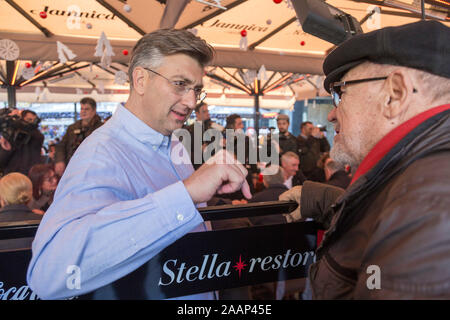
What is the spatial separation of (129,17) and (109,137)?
3.79 m

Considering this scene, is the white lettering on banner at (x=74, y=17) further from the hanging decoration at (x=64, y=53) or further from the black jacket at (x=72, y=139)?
the black jacket at (x=72, y=139)

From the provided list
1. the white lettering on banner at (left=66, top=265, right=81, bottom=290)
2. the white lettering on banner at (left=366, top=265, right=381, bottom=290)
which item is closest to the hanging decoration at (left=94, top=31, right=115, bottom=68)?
the white lettering on banner at (left=66, top=265, right=81, bottom=290)

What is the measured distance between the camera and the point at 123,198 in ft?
3.11

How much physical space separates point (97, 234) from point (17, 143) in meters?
3.97

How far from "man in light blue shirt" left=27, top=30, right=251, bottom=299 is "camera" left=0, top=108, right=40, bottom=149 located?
3549 millimetres

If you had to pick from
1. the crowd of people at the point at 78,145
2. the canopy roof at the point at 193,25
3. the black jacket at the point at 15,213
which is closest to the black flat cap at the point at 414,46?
the crowd of people at the point at 78,145

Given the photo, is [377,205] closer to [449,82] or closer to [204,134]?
[449,82]

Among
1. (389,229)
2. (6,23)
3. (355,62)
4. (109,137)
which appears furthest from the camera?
(6,23)

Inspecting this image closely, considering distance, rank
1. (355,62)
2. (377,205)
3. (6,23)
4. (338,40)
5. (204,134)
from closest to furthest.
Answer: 1. (377,205)
2. (355,62)
3. (338,40)
4. (204,134)
5. (6,23)

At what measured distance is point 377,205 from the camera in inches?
28.1

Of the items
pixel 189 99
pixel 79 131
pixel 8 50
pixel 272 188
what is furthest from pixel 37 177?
pixel 189 99

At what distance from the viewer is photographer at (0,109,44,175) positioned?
3.96m

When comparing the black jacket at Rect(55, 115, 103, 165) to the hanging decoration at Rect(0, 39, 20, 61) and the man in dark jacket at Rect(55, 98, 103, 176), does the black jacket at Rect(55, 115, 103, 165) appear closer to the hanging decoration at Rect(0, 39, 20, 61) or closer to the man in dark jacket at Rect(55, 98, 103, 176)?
the man in dark jacket at Rect(55, 98, 103, 176)

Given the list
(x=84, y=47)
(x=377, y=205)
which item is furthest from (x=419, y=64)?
(x=84, y=47)
